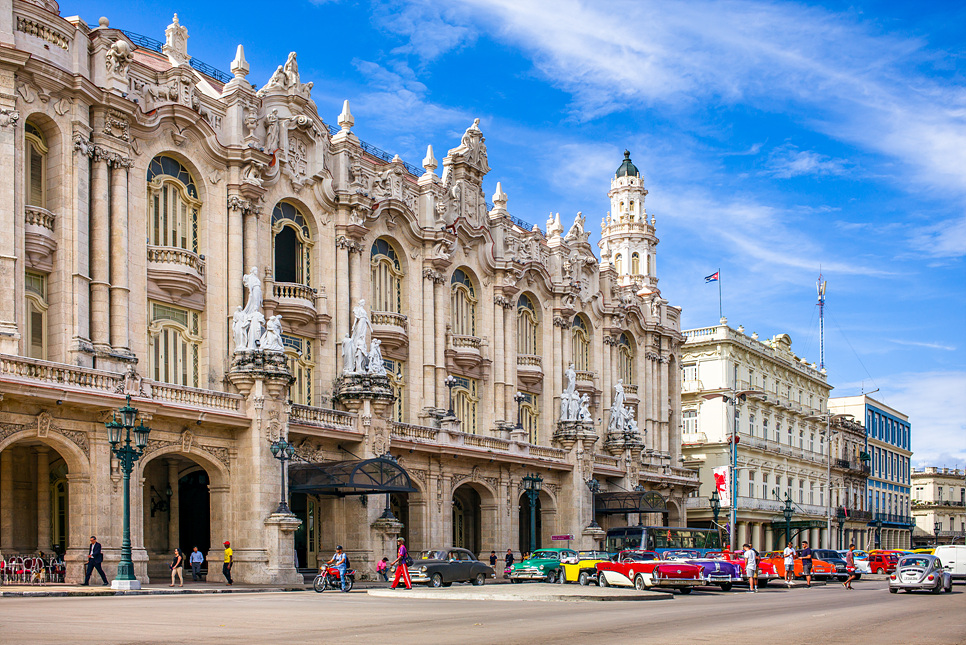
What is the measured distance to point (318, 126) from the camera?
46.5 meters

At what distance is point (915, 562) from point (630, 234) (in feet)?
131

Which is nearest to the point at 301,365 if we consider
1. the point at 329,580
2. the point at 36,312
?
the point at 36,312

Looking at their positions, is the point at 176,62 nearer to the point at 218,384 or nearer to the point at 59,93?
the point at 59,93

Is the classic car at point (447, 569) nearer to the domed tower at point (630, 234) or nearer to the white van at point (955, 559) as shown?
the white van at point (955, 559)

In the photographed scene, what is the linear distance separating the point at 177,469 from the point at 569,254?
29.5m

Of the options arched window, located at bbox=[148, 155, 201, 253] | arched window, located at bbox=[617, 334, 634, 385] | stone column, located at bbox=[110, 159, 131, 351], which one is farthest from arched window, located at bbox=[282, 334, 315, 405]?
arched window, located at bbox=[617, 334, 634, 385]

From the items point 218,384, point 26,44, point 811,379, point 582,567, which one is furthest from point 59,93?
point 811,379

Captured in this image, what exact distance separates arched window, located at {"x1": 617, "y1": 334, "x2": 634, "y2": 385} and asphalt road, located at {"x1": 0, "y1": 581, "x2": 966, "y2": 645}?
132 feet

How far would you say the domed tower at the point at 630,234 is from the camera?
7512 centimetres

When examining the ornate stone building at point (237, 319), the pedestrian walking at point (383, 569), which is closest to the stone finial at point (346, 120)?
the ornate stone building at point (237, 319)

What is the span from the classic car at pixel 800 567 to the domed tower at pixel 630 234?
2675 cm

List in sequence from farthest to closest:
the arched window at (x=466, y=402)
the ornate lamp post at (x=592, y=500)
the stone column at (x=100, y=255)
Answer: the ornate lamp post at (x=592, y=500) < the arched window at (x=466, y=402) < the stone column at (x=100, y=255)

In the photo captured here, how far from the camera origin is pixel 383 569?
40094 mm

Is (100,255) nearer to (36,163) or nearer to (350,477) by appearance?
(36,163)
